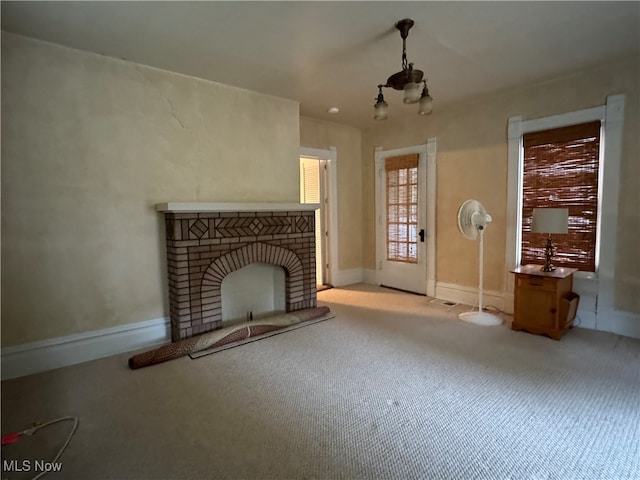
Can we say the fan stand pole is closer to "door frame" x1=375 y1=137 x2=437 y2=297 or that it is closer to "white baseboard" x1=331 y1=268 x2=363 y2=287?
"door frame" x1=375 y1=137 x2=437 y2=297

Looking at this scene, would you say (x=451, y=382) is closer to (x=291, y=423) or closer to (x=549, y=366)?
(x=549, y=366)

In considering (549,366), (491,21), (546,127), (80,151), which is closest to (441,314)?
(549,366)

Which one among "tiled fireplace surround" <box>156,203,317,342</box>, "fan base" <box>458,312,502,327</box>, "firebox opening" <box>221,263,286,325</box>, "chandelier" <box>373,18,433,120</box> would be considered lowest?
"fan base" <box>458,312,502,327</box>

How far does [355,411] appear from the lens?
207 centimetres

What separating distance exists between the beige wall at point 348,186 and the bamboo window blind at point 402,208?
516 millimetres

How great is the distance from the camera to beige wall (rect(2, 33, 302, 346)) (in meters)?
2.52

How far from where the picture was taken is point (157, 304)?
317 centimetres

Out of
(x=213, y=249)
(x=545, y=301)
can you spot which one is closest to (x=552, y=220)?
(x=545, y=301)

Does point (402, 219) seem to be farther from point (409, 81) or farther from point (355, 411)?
point (355, 411)

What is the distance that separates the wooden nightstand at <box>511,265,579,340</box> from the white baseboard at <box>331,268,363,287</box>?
2521 mm

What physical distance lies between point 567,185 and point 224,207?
3365mm

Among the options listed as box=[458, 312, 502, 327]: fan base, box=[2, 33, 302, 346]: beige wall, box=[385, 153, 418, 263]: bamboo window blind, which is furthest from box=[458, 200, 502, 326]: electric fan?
box=[2, 33, 302, 346]: beige wall

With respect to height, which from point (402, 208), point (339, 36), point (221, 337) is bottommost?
point (221, 337)

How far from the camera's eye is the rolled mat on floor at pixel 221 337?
272cm
